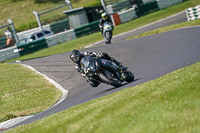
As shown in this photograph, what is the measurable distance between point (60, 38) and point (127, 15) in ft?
24.5

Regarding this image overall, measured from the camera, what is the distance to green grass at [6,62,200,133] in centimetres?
480

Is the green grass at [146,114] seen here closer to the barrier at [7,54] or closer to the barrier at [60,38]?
the barrier at [7,54]

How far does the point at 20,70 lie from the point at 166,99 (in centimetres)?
1269

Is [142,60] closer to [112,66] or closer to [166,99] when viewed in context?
[112,66]

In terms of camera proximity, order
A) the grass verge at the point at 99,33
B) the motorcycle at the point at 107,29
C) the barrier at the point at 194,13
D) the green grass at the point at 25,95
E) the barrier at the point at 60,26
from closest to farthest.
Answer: the green grass at the point at 25,95, the motorcycle at the point at 107,29, the barrier at the point at 194,13, the grass verge at the point at 99,33, the barrier at the point at 60,26

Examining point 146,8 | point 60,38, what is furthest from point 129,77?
point 146,8

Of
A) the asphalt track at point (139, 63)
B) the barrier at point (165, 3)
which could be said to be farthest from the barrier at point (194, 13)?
the barrier at point (165, 3)

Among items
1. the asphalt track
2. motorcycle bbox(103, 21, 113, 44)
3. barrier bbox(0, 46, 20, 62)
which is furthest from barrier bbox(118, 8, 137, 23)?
the asphalt track

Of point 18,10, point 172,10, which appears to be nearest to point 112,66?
point 172,10

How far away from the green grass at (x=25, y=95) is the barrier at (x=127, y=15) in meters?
20.2

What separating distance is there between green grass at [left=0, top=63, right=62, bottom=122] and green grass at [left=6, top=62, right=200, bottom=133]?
12.3ft

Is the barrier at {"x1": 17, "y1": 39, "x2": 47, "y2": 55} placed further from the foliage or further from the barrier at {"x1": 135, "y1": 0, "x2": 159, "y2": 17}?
the foliage

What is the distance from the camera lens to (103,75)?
9266 mm

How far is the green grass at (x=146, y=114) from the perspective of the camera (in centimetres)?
480
